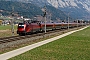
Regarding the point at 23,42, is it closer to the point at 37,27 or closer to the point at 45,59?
the point at 45,59

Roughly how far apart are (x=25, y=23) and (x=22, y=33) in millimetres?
2419

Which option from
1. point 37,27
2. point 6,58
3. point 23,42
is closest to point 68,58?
point 6,58

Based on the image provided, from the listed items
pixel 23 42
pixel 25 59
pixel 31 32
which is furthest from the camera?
pixel 31 32

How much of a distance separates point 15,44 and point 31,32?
24084mm

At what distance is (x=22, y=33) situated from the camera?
60.6m

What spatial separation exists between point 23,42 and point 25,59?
1823 cm

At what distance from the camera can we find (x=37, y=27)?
2785 inches

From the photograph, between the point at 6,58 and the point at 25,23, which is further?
the point at 25,23

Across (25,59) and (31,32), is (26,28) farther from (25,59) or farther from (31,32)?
(25,59)

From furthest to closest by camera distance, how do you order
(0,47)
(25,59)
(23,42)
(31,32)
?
(31,32)
(23,42)
(0,47)
(25,59)

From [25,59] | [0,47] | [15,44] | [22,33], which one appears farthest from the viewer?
[22,33]

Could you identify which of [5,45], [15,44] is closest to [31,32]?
[15,44]

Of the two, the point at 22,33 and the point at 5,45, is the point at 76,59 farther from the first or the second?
the point at 22,33

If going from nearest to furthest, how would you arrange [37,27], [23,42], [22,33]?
[23,42] → [22,33] → [37,27]
